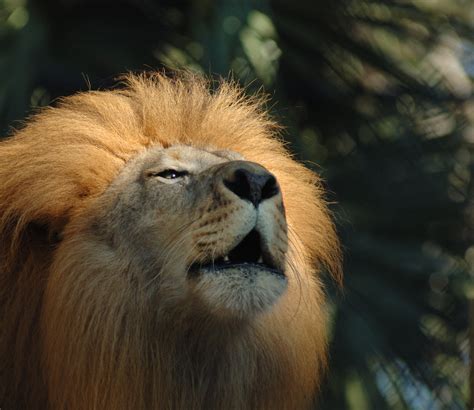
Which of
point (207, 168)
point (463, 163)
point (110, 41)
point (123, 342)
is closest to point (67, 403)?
point (123, 342)

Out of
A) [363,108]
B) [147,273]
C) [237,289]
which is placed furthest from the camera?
[363,108]

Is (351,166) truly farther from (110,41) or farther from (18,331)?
(18,331)

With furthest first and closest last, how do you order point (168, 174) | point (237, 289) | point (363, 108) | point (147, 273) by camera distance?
point (363, 108) < point (168, 174) < point (147, 273) < point (237, 289)

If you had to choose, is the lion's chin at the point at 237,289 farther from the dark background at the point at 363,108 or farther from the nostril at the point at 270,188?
the dark background at the point at 363,108

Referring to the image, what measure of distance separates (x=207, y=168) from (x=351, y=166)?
239cm

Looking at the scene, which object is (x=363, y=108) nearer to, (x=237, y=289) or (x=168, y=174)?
(x=168, y=174)

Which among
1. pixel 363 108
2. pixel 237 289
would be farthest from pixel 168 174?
pixel 363 108

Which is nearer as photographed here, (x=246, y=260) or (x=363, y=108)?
(x=246, y=260)

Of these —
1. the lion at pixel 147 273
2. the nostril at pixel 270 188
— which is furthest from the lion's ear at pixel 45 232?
the nostril at pixel 270 188

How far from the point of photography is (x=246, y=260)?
8.70 ft

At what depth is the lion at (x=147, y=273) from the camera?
2.64m

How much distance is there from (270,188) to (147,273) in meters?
0.37

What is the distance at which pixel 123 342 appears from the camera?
2.71 meters

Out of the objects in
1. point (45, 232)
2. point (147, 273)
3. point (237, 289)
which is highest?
point (237, 289)
